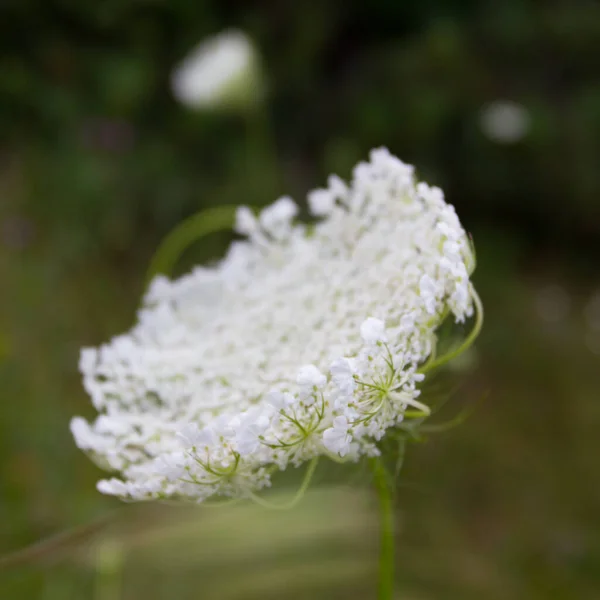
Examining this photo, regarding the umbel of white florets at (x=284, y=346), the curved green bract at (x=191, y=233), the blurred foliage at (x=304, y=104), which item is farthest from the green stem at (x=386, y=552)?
the blurred foliage at (x=304, y=104)

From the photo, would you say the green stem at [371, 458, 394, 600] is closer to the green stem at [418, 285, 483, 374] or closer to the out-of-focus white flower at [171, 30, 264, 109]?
the green stem at [418, 285, 483, 374]

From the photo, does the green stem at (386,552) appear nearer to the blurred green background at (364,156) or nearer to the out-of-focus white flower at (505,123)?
the blurred green background at (364,156)

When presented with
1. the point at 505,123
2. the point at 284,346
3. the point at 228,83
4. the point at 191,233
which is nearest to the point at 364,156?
the point at 505,123

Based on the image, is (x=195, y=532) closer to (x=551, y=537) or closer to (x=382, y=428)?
(x=382, y=428)

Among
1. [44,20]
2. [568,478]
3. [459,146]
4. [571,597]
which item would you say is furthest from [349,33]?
[571,597]

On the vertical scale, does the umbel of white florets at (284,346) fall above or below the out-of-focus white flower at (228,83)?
below

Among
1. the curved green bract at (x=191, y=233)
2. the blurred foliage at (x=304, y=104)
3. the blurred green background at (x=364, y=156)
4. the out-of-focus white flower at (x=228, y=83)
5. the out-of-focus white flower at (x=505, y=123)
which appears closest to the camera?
the curved green bract at (x=191, y=233)

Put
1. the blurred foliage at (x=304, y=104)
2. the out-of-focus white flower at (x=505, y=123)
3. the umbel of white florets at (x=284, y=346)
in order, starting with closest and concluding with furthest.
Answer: the umbel of white florets at (x=284, y=346)
the out-of-focus white flower at (x=505, y=123)
the blurred foliage at (x=304, y=104)
